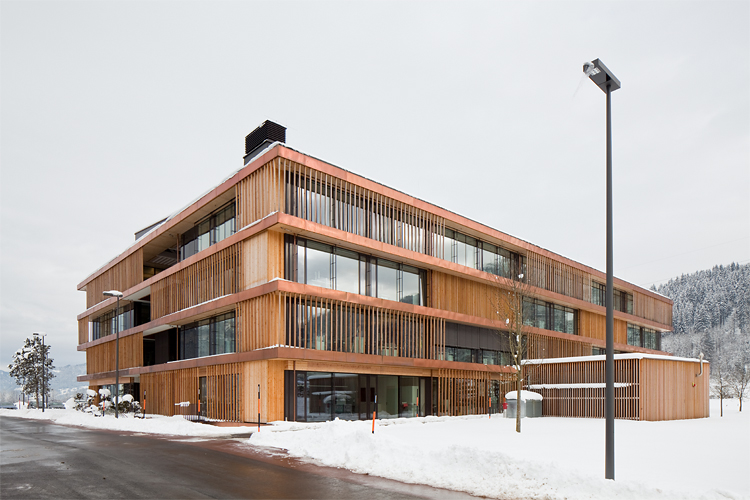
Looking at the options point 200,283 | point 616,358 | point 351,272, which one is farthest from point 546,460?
point 200,283

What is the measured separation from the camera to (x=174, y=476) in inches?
Answer: 474

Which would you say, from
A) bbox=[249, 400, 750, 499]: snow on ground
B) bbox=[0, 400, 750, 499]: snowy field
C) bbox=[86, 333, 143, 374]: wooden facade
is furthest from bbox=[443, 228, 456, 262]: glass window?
bbox=[86, 333, 143, 374]: wooden facade

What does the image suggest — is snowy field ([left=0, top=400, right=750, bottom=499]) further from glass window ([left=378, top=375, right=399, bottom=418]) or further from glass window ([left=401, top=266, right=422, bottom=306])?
glass window ([left=401, top=266, right=422, bottom=306])

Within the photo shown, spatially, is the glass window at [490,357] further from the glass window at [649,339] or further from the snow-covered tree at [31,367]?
the snow-covered tree at [31,367]

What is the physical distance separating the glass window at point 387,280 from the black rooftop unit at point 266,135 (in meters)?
10.5

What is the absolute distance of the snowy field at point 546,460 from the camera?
10.0m

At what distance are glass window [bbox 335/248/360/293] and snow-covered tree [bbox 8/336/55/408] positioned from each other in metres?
59.9

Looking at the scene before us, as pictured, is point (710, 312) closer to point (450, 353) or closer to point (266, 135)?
point (450, 353)

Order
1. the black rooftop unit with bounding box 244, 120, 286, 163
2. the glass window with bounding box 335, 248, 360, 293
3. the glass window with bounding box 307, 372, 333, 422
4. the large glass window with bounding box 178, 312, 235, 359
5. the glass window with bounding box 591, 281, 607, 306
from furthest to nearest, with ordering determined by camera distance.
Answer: the glass window with bounding box 591, 281, 607, 306 → the black rooftop unit with bounding box 244, 120, 286, 163 → the large glass window with bounding box 178, 312, 235, 359 → the glass window with bounding box 335, 248, 360, 293 → the glass window with bounding box 307, 372, 333, 422

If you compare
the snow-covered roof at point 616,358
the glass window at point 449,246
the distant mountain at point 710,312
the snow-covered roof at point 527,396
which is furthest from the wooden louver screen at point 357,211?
the distant mountain at point 710,312

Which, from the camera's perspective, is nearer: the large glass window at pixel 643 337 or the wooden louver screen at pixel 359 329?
the wooden louver screen at pixel 359 329

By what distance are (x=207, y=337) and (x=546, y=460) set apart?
2668 centimetres

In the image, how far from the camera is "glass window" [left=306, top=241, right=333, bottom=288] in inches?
1141

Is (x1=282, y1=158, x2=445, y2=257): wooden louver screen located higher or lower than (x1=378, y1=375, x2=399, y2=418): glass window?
higher
